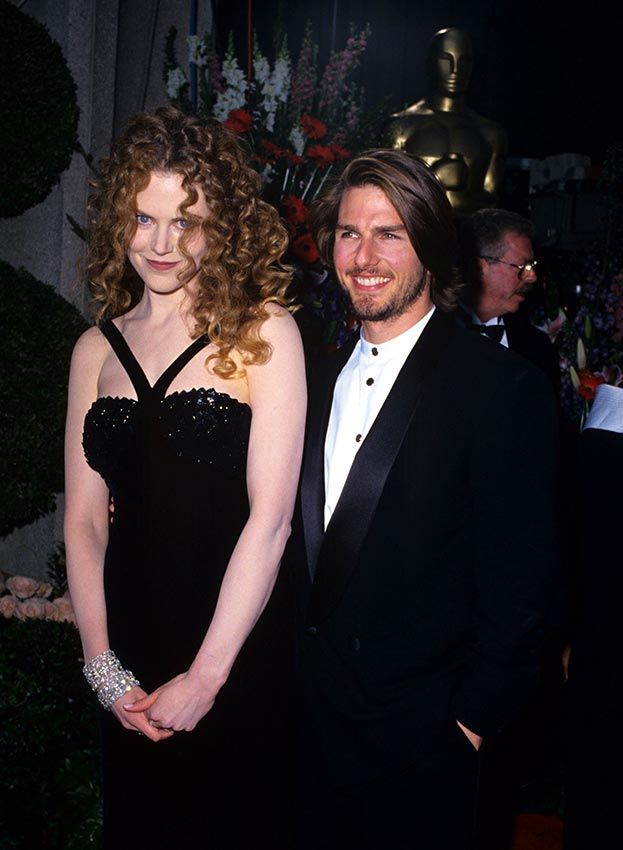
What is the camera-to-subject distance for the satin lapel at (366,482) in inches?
77.7

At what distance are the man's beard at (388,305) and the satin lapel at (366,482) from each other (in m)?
0.14

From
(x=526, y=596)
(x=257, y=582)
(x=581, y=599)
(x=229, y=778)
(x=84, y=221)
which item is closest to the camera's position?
(x=581, y=599)

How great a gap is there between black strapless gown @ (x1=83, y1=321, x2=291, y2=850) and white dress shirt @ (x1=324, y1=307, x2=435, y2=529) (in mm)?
229

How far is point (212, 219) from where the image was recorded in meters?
2.11

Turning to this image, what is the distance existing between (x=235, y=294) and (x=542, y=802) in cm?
263

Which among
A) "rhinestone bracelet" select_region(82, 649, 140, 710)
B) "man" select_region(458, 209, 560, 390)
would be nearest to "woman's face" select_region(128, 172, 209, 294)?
"rhinestone bracelet" select_region(82, 649, 140, 710)

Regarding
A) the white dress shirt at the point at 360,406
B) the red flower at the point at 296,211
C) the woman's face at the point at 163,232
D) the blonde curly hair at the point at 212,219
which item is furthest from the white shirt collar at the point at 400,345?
the red flower at the point at 296,211

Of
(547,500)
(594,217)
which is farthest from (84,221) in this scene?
(594,217)

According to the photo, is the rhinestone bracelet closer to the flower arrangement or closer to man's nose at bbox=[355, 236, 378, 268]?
man's nose at bbox=[355, 236, 378, 268]

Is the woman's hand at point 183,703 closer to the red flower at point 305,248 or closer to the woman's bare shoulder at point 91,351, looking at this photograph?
the woman's bare shoulder at point 91,351

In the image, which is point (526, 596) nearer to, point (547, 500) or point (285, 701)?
point (547, 500)

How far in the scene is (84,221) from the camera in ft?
14.4

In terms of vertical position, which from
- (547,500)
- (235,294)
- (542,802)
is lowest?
(542,802)

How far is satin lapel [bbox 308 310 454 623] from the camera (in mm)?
1973
